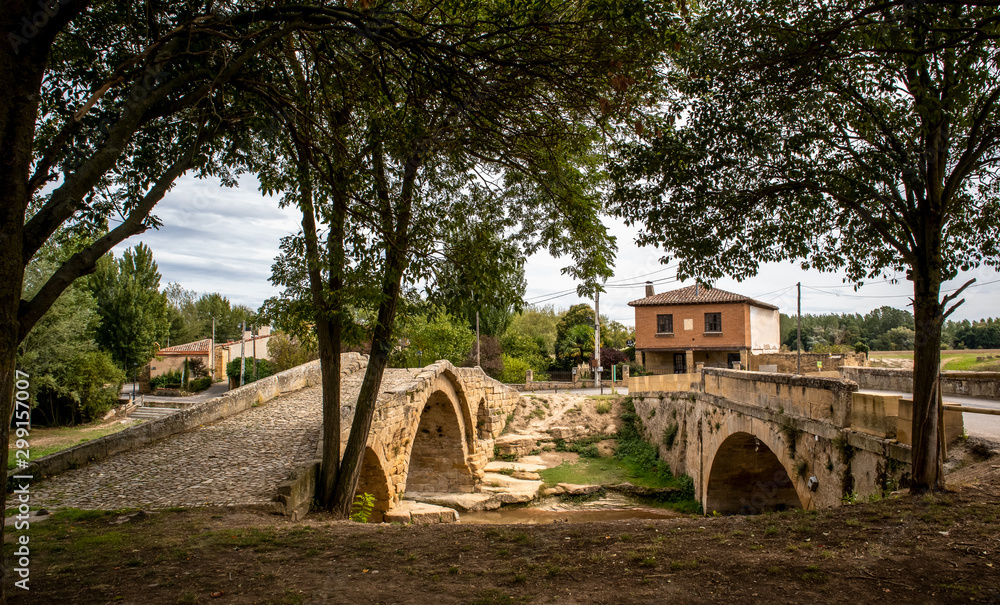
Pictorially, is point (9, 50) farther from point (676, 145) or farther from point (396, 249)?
point (676, 145)

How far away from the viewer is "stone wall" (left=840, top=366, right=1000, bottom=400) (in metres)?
10.9

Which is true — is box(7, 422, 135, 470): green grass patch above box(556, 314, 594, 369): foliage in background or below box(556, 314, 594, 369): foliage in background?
below

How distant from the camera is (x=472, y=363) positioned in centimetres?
3603

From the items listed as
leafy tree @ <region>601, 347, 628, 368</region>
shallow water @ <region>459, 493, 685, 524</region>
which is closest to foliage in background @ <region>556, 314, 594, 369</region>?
leafy tree @ <region>601, 347, 628, 368</region>

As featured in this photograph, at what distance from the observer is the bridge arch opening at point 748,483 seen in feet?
44.9

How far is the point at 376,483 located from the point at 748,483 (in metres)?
9.62

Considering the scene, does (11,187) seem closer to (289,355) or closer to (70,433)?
(70,433)

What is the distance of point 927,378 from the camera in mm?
5367

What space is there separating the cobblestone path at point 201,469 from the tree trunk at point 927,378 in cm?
753

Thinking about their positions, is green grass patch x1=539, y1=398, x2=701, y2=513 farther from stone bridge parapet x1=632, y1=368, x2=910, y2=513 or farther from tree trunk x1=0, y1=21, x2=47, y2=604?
tree trunk x1=0, y1=21, x2=47, y2=604

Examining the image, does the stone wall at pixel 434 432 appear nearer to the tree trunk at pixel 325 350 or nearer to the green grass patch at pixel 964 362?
the tree trunk at pixel 325 350

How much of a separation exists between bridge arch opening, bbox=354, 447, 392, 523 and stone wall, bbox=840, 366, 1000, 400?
395 inches

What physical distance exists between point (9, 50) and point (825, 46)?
6.13 metres

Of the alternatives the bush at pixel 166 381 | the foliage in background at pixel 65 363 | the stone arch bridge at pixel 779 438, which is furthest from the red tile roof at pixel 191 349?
the stone arch bridge at pixel 779 438
